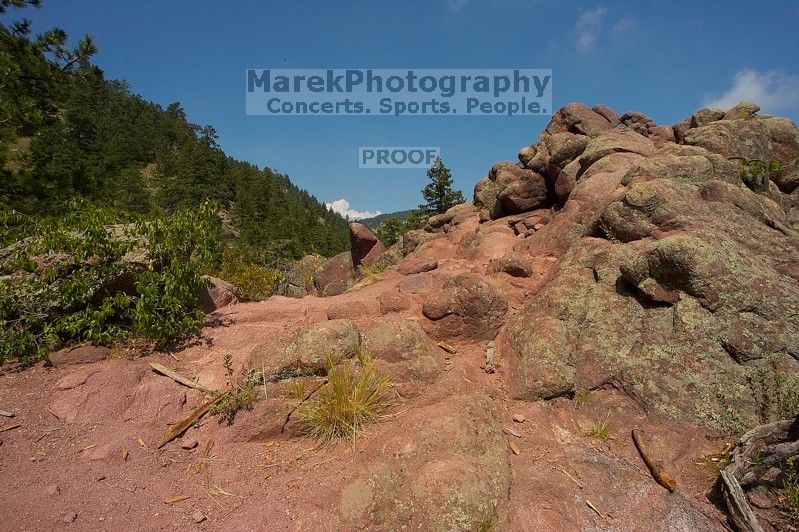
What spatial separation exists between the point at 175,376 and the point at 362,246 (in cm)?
1843

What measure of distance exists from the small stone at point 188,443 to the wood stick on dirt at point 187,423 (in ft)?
0.47

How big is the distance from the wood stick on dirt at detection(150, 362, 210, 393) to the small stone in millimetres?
786

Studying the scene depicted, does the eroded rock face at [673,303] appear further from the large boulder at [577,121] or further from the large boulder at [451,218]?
the large boulder at [451,218]

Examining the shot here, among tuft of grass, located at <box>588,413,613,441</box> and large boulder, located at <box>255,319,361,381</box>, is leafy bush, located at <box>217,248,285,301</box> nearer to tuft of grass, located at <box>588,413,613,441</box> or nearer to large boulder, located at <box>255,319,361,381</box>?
large boulder, located at <box>255,319,361,381</box>

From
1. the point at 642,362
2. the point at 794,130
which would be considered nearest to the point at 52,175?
the point at 642,362

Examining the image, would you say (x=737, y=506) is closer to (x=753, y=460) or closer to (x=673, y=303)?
(x=753, y=460)

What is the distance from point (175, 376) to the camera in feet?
18.6

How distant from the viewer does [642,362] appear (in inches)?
220

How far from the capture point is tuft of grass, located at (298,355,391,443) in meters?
4.83

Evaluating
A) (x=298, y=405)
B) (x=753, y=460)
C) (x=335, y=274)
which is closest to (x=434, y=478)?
(x=298, y=405)

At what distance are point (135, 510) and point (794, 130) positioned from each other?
1804 cm

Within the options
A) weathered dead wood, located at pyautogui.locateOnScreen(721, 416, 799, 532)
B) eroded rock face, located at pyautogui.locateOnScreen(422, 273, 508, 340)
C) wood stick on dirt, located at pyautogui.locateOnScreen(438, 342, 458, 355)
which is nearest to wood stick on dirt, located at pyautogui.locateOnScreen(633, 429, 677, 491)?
weathered dead wood, located at pyautogui.locateOnScreen(721, 416, 799, 532)

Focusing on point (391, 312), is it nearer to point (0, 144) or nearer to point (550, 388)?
point (550, 388)

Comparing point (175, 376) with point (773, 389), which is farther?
point (175, 376)
